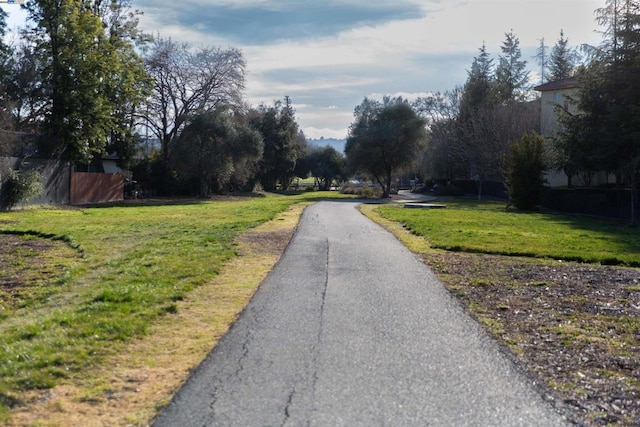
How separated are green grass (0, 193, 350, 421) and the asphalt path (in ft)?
3.91

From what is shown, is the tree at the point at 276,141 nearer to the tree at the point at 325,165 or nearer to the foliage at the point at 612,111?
the tree at the point at 325,165

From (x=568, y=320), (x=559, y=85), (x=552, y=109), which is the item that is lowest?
(x=568, y=320)

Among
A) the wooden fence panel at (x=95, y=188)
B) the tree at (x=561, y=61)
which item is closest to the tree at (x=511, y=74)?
the tree at (x=561, y=61)

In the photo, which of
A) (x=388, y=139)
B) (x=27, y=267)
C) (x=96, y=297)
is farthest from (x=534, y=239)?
(x=388, y=139)

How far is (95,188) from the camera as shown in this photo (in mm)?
43531

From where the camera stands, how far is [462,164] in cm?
7512

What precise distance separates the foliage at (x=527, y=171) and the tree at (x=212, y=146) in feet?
71.2

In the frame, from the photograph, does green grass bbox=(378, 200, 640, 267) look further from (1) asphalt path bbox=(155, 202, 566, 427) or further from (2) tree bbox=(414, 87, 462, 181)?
(2) tree bbox=(414, 87, 462, 181)

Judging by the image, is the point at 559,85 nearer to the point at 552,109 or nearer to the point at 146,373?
the point at 552,109

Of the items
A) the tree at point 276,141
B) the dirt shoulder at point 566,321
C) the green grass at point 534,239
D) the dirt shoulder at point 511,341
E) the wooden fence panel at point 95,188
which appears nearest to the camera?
the dirt shoulder at point 511,341

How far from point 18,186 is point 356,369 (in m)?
28.2

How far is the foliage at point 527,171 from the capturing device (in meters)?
40.2

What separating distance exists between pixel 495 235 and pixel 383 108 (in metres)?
40.3

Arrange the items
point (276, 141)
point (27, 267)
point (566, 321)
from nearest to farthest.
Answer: point (566, 321) < point (27, 267) < point (276, 141)
